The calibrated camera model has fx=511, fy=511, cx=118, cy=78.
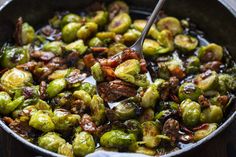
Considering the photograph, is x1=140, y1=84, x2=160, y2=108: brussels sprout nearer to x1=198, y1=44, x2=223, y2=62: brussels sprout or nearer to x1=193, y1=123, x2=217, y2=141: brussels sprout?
x1=193, y1=123, x2=217, y2=141: brussels sprout

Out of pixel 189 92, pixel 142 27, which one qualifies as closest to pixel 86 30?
pixel 142 27

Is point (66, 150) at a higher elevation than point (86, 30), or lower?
lower

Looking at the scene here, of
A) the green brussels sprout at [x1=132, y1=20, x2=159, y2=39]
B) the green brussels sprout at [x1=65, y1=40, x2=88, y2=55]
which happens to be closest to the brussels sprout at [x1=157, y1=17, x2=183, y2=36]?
the green brussels sprout at [x1=132, y1=20, x2=159, y2=39]

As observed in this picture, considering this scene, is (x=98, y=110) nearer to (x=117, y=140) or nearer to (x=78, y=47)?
(x=117, y=140)

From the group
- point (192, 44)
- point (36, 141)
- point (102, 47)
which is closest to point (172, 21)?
point (192, 44)

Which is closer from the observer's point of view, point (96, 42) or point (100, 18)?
point (96, 42)

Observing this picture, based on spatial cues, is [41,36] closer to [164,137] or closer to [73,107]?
[73,107]

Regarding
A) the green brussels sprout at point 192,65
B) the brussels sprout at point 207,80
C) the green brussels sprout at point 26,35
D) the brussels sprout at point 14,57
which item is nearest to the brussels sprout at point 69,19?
the green brussels sprout at point 26,35
